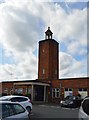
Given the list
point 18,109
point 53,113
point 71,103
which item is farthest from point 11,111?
point 71,103

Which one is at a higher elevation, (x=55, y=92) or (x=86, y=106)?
(x=86, y=106)

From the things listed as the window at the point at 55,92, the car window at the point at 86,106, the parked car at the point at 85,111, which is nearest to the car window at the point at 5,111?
the parked car at the point at 85,111

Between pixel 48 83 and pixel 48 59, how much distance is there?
7462 millimetres

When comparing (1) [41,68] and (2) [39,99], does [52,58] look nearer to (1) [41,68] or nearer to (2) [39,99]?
(1) [41,68]

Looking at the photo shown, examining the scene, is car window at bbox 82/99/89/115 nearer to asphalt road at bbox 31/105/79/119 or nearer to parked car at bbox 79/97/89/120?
parked car at bbox 79/97/89/120

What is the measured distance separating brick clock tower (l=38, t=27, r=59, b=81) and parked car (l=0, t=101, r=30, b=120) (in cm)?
4426

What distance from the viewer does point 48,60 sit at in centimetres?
5497

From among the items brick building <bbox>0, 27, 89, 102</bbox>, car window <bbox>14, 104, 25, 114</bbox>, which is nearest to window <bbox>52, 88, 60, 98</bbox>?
brick building <bbox>0, 27, 89, 102</bbox>

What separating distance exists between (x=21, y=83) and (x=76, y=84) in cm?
934

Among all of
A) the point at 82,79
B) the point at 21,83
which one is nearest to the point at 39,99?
the point at 21,83

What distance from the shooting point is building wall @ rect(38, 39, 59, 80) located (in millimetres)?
55138

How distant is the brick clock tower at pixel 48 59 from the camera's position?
5516 centimetres

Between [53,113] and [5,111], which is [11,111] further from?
[53,113]

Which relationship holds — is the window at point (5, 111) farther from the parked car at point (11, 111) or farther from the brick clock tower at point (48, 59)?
the brick clock tower at point (48, 59)
